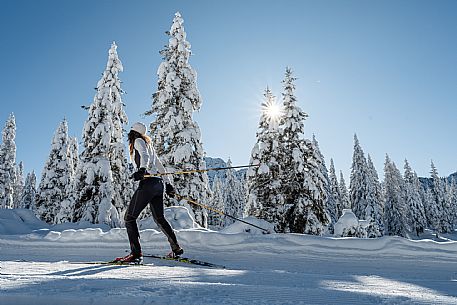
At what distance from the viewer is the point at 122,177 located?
22.4 metres

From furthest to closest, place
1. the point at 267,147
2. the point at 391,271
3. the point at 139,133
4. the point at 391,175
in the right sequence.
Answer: the point at 391,175
the point at 267,147
the point at 139,133
the point at 391,271

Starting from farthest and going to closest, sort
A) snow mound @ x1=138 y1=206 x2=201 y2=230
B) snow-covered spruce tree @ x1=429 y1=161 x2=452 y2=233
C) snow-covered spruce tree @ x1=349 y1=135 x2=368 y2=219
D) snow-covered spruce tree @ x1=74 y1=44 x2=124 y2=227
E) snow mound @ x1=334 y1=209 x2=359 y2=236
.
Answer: snow-covered spruce tree @ x1=429 y1=161 x2=452 y2=233 → snow-covered spruce tree @ x1=349 y1=135 x2=368 y2=219 → snow-covered spruce tree @ x1=74 y1=44 x2=124 y2=227 → snow mound @ x1=334 y1=209 x2=359 y2=236 → snow mound @ x1=138 y1=206 x2=201 y2=230

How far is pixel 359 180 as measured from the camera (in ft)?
155

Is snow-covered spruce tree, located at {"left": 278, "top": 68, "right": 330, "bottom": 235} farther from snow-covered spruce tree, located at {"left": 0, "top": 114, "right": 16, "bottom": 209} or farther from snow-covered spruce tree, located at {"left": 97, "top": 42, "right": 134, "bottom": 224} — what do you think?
snow-covered spruce tree, located at {"left": 0, "top": 114, "right": 16, "bottom": 209}

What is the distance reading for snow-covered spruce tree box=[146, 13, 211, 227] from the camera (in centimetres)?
1808

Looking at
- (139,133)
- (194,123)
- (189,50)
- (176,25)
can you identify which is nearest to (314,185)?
(194,123)

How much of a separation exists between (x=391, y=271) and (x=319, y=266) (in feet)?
3.54

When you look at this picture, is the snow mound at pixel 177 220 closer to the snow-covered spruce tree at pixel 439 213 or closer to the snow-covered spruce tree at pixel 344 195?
the snow-covered spruce tree at pixel 344 195

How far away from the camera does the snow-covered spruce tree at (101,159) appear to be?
65.6 feet

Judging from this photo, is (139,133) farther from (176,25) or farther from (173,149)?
(176,25)

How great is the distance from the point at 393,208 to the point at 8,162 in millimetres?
57643

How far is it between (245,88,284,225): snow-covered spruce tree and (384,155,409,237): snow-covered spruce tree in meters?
42.6

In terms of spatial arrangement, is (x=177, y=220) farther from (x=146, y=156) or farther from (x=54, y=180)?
(x=54, y=180)

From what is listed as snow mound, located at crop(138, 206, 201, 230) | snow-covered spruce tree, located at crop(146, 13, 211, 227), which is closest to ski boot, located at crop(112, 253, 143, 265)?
snow mound, located at crop(138, 206, 201, 230)
